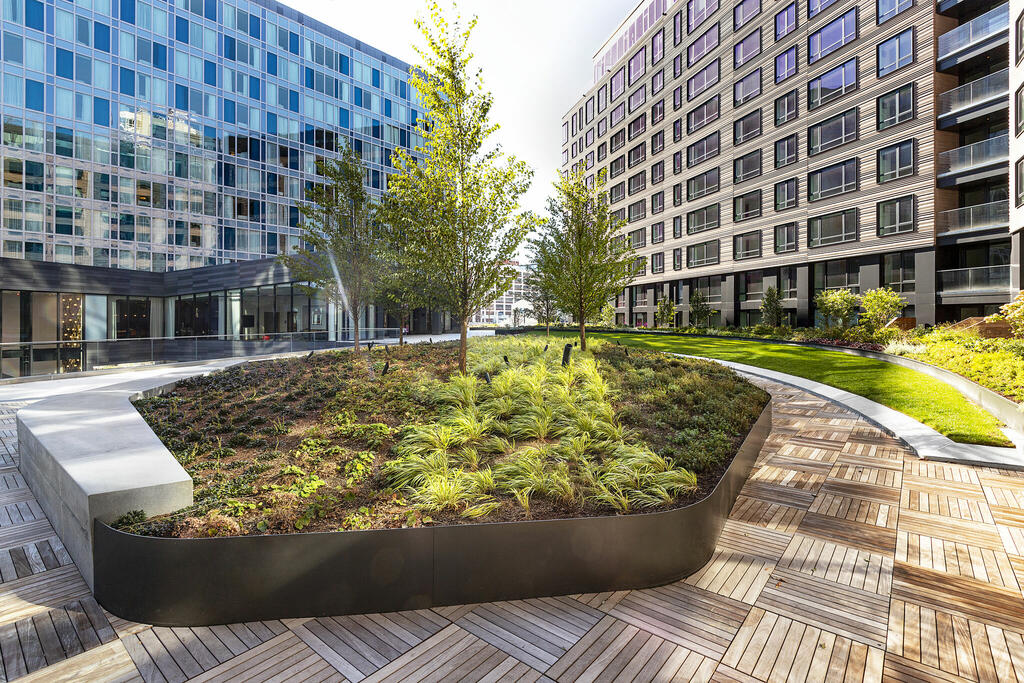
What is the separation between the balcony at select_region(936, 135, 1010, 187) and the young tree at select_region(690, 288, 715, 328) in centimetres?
1574

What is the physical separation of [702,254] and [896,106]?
15906 mm

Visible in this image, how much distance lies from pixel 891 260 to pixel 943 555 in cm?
2969

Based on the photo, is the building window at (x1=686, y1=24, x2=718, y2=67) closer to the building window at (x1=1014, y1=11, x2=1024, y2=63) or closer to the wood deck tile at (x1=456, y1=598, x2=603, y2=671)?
the building window at (x1=1014, y1=11, x2=1024, y2=63)

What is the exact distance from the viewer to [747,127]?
3566 centimetres

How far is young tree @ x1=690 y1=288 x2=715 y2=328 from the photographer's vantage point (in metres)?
37.9

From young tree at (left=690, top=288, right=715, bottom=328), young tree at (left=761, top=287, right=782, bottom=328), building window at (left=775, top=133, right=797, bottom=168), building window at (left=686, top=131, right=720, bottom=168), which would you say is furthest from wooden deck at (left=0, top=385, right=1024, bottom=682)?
building window at (left=686, top=131, right=720, bottom=168)

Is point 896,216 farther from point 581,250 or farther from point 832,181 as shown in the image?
point 581,250

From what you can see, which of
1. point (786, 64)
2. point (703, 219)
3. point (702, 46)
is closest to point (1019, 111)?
point (786, 64)

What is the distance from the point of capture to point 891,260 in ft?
90.2

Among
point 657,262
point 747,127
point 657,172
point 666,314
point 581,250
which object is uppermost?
point 657,172

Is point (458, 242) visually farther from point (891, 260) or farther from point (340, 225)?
point (891, 260)

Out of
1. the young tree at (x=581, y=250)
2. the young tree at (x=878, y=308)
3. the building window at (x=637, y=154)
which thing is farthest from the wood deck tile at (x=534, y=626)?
the building window at (x=637, y=154)

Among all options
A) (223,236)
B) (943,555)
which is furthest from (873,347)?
(223,236)

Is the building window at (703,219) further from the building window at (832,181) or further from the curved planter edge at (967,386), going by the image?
the curved planter edge at (967,386)
